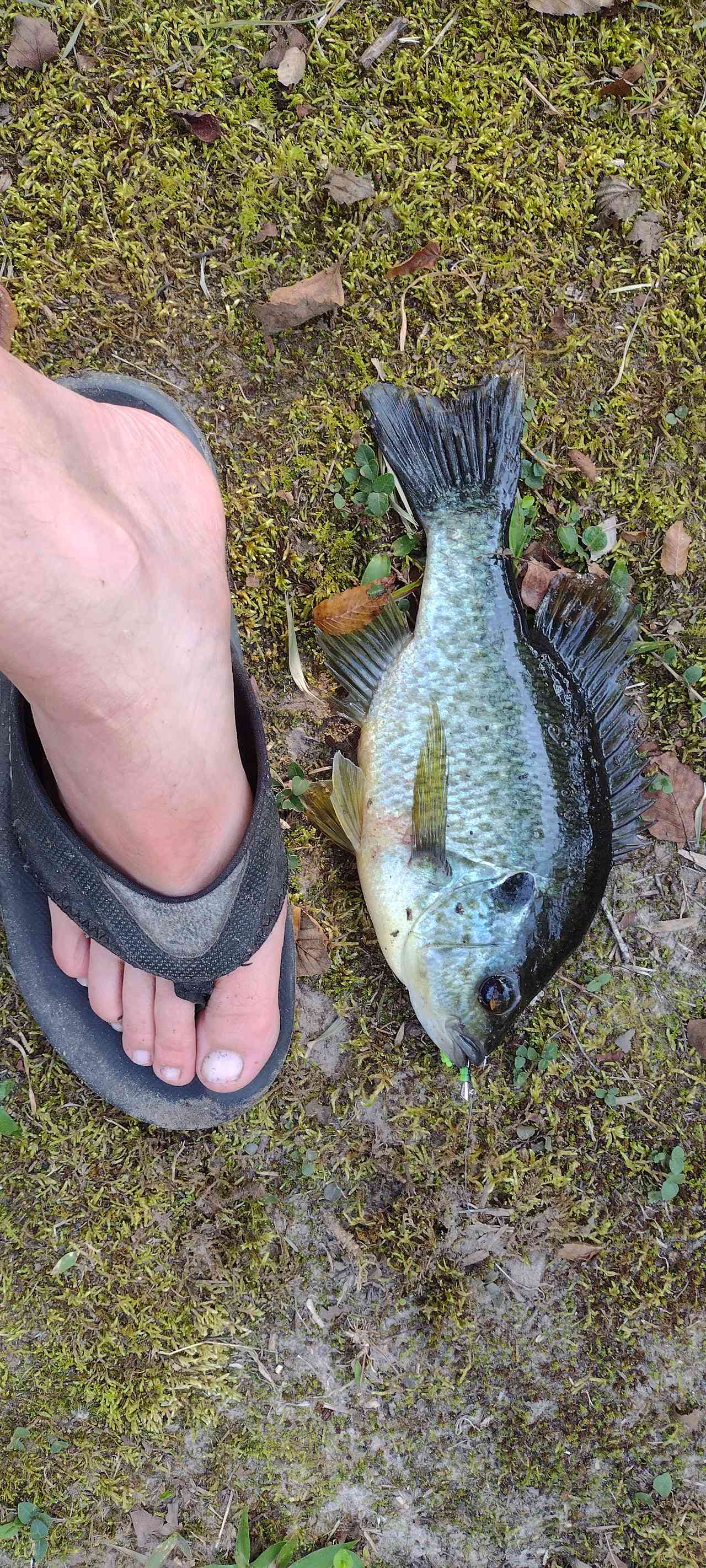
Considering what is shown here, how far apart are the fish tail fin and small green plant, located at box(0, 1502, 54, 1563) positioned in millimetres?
2907

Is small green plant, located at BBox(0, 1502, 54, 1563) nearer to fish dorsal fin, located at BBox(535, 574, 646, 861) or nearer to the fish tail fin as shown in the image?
fish dorsal fin, located at BBox(535, 574, 646, 861)

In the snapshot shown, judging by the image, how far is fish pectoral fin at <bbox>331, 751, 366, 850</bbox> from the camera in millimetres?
2555

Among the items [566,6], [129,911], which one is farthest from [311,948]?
[566,6]

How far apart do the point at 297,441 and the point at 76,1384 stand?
2.68 meters

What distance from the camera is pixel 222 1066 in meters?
2.44

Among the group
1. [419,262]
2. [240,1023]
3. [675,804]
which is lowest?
[240,1023]

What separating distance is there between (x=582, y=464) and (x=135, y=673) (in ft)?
5.37

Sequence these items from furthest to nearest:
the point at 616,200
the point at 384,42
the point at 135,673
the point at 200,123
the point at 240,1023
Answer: the point at 616,200, the point at 384,42, the point at 200,123, the point at 240,1023, the point at 135,673

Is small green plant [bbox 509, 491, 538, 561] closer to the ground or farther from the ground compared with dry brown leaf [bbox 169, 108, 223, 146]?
A: closer to the ground

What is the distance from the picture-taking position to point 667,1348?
2.85m

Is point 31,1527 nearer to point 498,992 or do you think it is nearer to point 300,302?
point 498,992

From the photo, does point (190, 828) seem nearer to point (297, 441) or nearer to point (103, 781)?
point (103, 781)

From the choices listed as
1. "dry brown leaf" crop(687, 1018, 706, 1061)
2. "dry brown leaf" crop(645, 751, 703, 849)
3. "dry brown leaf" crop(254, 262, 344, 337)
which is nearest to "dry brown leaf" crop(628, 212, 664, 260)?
"dry brown leaf" crop(254, 262, 344, 337)

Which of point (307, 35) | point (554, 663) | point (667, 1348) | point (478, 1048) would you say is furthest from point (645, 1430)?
point (307, 35)
